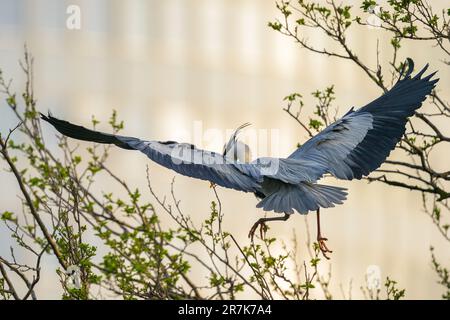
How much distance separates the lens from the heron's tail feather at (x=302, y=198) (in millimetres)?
6789

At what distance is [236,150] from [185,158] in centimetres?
84

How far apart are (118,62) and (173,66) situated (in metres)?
0.87

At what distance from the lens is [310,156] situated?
778cm

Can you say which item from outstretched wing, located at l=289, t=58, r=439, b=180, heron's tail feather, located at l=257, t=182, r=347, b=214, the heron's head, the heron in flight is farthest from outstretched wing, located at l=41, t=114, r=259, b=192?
outstretched wing, located at l=289, t=58, r=439, b=180

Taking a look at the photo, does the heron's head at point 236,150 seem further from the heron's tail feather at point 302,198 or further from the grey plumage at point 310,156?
the heron's tail feather at point 302,198

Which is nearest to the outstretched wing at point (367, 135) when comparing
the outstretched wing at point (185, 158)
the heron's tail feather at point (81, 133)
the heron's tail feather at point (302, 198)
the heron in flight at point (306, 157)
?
the heron in flight at point (306, 157)

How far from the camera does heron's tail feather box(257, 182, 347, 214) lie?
6789 millimetres

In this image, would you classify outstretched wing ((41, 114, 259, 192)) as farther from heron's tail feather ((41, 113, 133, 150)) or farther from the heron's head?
the heron's head

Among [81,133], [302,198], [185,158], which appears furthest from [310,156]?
[81,133]

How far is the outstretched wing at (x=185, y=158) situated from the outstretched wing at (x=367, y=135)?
0.90 metres
